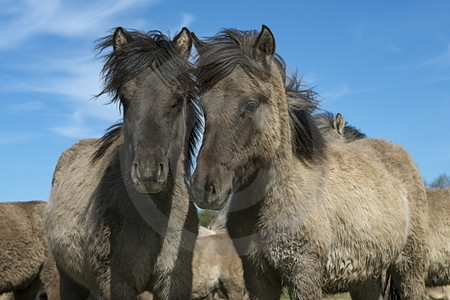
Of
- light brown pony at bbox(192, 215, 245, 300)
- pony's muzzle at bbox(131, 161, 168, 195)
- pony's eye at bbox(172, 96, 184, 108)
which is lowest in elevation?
light brown pony at bbox(192, 215, 245, 300)

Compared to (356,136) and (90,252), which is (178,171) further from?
(356,136)

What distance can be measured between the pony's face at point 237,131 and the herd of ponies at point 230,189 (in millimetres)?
11

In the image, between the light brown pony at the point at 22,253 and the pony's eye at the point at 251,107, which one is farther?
the light brown pony at the point at 22,253

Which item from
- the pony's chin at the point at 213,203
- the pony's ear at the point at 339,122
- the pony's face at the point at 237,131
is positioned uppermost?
the pony's ear at the point at 339,122

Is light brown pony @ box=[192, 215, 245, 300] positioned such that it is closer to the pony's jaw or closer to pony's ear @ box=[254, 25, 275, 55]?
pony's ear @ box=[254, 25, 275, 55]

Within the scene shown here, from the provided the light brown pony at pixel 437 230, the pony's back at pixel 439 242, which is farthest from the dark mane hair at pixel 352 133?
the pony's back at pixel 439 242

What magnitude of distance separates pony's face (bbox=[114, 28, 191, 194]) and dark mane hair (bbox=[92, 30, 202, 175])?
0.05 metres

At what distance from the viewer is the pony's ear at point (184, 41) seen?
6004 millimetres

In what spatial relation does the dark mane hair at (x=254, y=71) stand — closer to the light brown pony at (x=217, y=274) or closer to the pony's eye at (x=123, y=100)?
the pony's eye at (x=123, y=100)

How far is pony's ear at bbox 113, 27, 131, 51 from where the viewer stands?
605 cm

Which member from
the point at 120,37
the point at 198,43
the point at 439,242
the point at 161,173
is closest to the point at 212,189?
the point at 161,173

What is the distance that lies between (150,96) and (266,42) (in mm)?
1101

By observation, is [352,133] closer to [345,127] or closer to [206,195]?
[345,127]

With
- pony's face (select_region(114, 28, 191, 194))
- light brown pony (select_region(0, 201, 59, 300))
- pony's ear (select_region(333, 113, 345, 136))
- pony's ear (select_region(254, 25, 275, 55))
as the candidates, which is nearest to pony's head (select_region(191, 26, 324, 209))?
pony's ear (select_region(254, 25, 275, 55))
